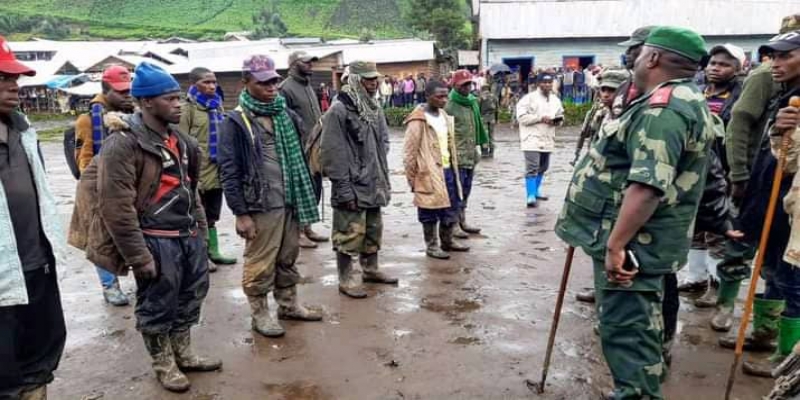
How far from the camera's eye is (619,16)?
26.9 m

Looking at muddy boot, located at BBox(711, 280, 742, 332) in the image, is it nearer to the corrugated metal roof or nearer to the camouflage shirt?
the camouflage shirt

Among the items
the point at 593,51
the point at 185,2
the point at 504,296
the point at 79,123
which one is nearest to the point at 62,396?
the point at 79,123

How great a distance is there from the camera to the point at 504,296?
517 centimetres

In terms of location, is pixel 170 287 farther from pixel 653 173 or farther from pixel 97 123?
pixel 653 173

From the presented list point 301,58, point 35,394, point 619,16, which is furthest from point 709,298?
point 619,16

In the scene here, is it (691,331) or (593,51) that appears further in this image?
(593,51)

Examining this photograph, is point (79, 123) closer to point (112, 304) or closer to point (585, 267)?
point (112, 304)

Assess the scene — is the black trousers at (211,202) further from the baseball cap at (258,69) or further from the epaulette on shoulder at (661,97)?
the epaulette on shoulder at (661,97)

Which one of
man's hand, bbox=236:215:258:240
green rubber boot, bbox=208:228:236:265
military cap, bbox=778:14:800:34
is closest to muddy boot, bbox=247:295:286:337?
man's hand, bbox=236:215:258:240

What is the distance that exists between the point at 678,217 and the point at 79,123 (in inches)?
168

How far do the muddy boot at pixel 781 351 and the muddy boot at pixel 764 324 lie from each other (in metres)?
0.17

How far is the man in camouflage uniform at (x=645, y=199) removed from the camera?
258 cm

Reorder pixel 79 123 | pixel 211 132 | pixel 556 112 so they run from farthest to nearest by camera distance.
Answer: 1. pixel 556 112
2. pixel 211 132
3. pixel 79 123

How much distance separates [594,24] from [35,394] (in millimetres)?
27319
